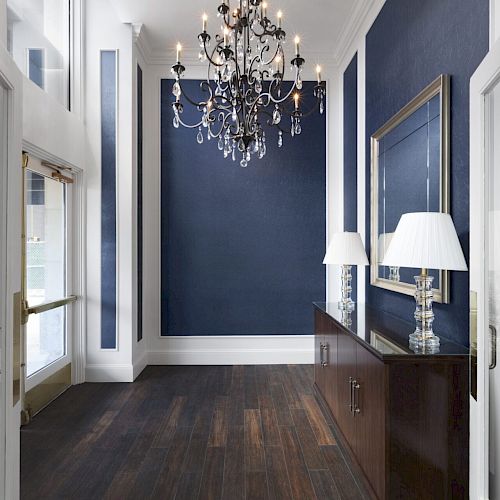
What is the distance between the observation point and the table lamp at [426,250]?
71.8 inches

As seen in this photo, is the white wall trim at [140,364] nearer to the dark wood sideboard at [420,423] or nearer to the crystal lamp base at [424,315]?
the dark wood sideboard at [420,423]

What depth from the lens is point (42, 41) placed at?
11.4 feet

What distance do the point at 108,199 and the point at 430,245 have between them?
3.11 m

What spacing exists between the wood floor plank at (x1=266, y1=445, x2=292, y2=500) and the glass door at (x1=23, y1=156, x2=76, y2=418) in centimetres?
184

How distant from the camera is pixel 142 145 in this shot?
15.0ft

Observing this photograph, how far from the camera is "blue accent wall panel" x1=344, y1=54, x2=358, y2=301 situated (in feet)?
13.4

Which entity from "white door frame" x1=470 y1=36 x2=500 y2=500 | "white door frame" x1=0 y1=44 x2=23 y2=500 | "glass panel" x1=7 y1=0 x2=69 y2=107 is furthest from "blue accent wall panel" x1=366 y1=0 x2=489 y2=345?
"glass panel" x1=7 y1=0 x2=69 y2=107

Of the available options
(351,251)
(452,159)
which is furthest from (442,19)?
(351,251)

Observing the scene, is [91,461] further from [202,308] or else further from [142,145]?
[142,145]

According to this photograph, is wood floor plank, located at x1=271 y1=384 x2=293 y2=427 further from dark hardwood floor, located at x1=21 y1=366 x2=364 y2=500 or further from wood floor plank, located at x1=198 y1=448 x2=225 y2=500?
wood floor plank, located at x1=198 y1=448 x2=225 y2=500

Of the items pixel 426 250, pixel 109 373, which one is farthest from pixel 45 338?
pixel 426 250

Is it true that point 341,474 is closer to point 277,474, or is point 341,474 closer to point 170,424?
point 277,474

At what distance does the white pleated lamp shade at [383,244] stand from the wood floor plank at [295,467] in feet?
4.58

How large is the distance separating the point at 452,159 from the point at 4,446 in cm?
246
